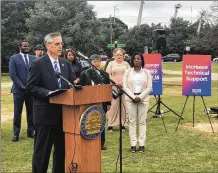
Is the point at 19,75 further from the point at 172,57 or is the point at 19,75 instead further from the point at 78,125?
the point at 172,57

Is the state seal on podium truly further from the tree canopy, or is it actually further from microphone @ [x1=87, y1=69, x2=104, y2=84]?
the tree canopy

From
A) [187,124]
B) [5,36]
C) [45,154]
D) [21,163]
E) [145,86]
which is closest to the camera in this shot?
[45,154]

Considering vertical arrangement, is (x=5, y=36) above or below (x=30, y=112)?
above

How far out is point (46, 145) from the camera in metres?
4.48

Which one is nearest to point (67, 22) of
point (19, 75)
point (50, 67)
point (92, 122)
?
point (19, 75)

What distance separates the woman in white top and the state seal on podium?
9.50 feet

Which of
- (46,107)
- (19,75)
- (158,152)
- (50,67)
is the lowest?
(158,152)

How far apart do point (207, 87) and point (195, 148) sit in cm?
239

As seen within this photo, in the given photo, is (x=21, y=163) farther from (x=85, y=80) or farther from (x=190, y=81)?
(x=190, y=81)

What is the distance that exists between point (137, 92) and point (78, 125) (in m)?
3.28

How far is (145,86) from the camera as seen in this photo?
7.23m

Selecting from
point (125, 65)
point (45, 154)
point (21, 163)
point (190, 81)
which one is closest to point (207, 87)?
point (190, 81)

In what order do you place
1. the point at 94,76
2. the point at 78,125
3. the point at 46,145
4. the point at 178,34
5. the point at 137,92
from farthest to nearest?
the point at 178,34
the point at 137,92
the point at 94,76
the point at 46,145
the point at 78,125

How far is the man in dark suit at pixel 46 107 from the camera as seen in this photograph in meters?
4.39
